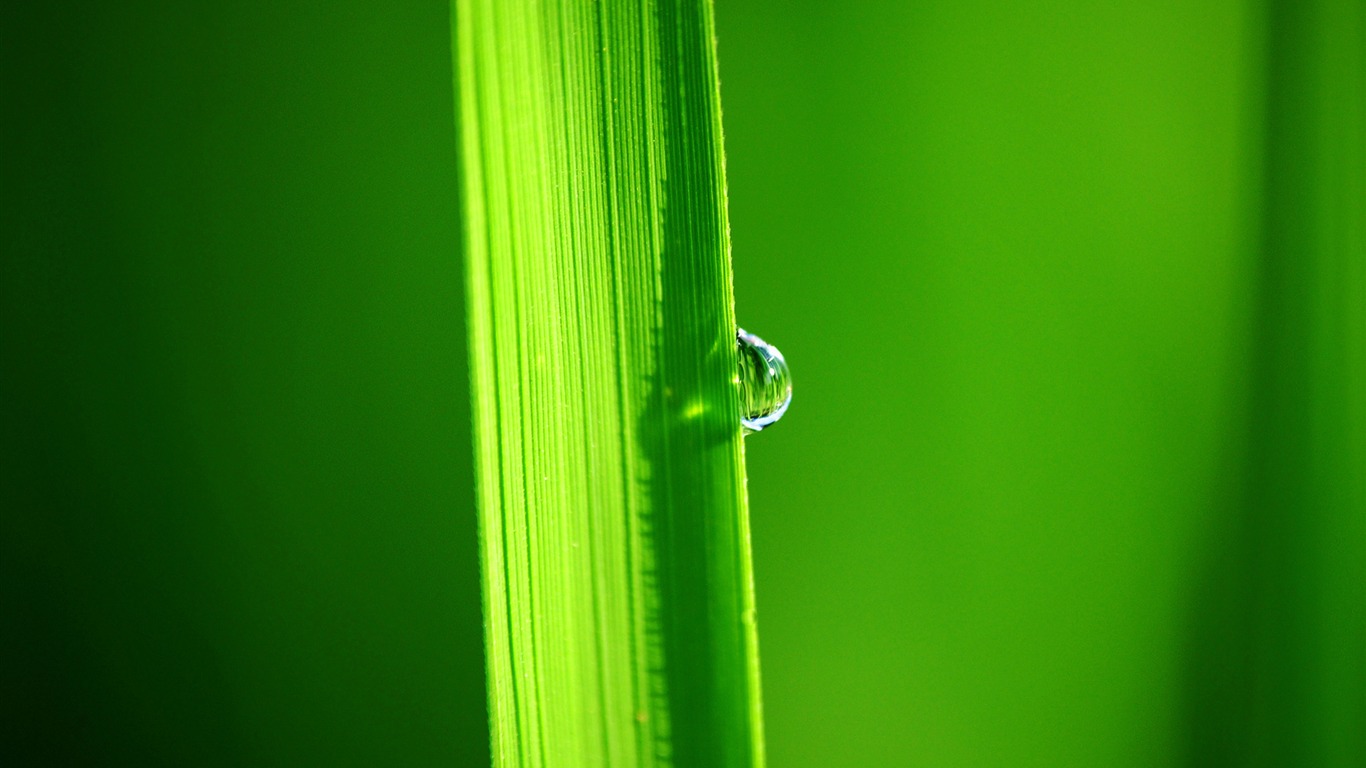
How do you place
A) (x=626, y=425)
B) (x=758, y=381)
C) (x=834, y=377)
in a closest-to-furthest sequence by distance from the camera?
1. (x=626, y=425)
2. (x=758, y=381)
3. (x=834, y=377)

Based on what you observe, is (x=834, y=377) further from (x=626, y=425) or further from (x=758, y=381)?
(x=626, y=425)

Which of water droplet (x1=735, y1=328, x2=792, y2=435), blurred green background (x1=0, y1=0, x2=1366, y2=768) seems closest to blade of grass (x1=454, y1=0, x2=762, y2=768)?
water droplet (x1=735, y1=328, x2=792, y2=435)

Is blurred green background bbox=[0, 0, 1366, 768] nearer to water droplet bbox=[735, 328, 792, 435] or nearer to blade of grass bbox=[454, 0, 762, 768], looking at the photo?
water droplet bbox=[735, 328, 792, 435]

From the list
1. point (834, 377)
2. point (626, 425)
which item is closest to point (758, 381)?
point (626, 425)

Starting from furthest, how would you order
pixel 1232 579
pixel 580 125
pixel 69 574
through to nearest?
pixel 69 574 < pixel 1232 579 < pixel 580 125

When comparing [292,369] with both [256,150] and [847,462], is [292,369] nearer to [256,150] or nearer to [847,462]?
[256,150]

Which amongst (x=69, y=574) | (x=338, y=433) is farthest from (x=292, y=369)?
(x=69, y=574)
